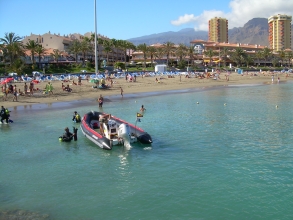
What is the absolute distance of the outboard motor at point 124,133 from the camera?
48.0ft

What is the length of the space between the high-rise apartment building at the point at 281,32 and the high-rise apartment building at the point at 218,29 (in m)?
25.3

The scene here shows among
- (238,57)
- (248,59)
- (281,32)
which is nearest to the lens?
(238,57)

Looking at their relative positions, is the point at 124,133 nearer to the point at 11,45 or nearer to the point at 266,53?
the point at 11,45

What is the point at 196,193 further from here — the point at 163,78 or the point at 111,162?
the point at 163,78

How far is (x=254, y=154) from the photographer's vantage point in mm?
14352

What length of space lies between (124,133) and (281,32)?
518 feet

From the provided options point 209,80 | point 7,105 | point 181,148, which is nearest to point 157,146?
point 181,148

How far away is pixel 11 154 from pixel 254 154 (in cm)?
1040

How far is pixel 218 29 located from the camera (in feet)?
570

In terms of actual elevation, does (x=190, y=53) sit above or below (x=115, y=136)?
above

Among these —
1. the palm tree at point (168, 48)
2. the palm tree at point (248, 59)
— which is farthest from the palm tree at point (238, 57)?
the palm tree at point (168, 48)

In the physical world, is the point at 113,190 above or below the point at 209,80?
below

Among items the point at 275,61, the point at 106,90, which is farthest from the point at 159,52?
the point at 106,90

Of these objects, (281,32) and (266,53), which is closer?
(266,53)
